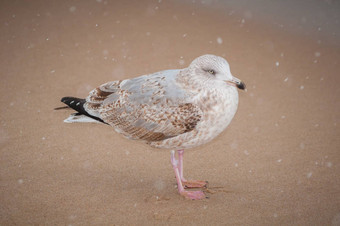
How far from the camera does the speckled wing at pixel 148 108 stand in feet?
14.6

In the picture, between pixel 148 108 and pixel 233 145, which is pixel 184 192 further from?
pixel 233 145

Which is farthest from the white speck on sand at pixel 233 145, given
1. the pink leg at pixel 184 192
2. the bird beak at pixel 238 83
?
the bird beak at pixel 238 83

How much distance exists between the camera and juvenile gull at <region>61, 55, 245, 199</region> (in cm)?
437

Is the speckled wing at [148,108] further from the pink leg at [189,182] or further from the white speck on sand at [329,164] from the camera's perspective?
the white speck on sand at [329,164]

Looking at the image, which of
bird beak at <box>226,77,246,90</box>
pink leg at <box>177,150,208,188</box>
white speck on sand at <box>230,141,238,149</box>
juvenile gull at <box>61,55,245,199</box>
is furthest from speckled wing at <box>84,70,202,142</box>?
white speck on sand at <box>230,141,238,149</box>

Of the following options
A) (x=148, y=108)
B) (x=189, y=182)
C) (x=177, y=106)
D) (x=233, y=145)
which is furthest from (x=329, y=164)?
(x=148, y=108)

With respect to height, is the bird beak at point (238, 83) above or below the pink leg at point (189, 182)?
above

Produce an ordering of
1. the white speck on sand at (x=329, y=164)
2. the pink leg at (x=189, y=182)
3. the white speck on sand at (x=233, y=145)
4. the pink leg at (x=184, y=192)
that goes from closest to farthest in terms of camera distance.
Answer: the pink leg at (x=184, y=192), the pink leg at (x=189, y=182), the white speck on sand at (x=329, y=164), the white speck on sand at (x=233, y=145)

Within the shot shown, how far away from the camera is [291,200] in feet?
16.3

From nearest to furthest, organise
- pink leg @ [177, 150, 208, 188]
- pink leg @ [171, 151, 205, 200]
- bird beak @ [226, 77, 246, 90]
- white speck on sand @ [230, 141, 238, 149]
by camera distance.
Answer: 1. bird beak @ [226, 77, 246, 90]
2. pink leg @ [171, 151, 205, 200]
3. pink leg @ [177, 150, 208, 188]
4. white speck on sand @ [230, 141, 238, 149]

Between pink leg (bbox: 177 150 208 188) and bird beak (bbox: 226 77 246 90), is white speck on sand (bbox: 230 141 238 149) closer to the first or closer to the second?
pink leg (bbox: 177 150 208 188)

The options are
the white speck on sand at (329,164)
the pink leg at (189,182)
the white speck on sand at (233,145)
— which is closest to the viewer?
the pink leg at (189,182)

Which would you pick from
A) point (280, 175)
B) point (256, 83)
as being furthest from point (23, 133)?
point (256, 83)

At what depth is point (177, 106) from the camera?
4.46 metres
